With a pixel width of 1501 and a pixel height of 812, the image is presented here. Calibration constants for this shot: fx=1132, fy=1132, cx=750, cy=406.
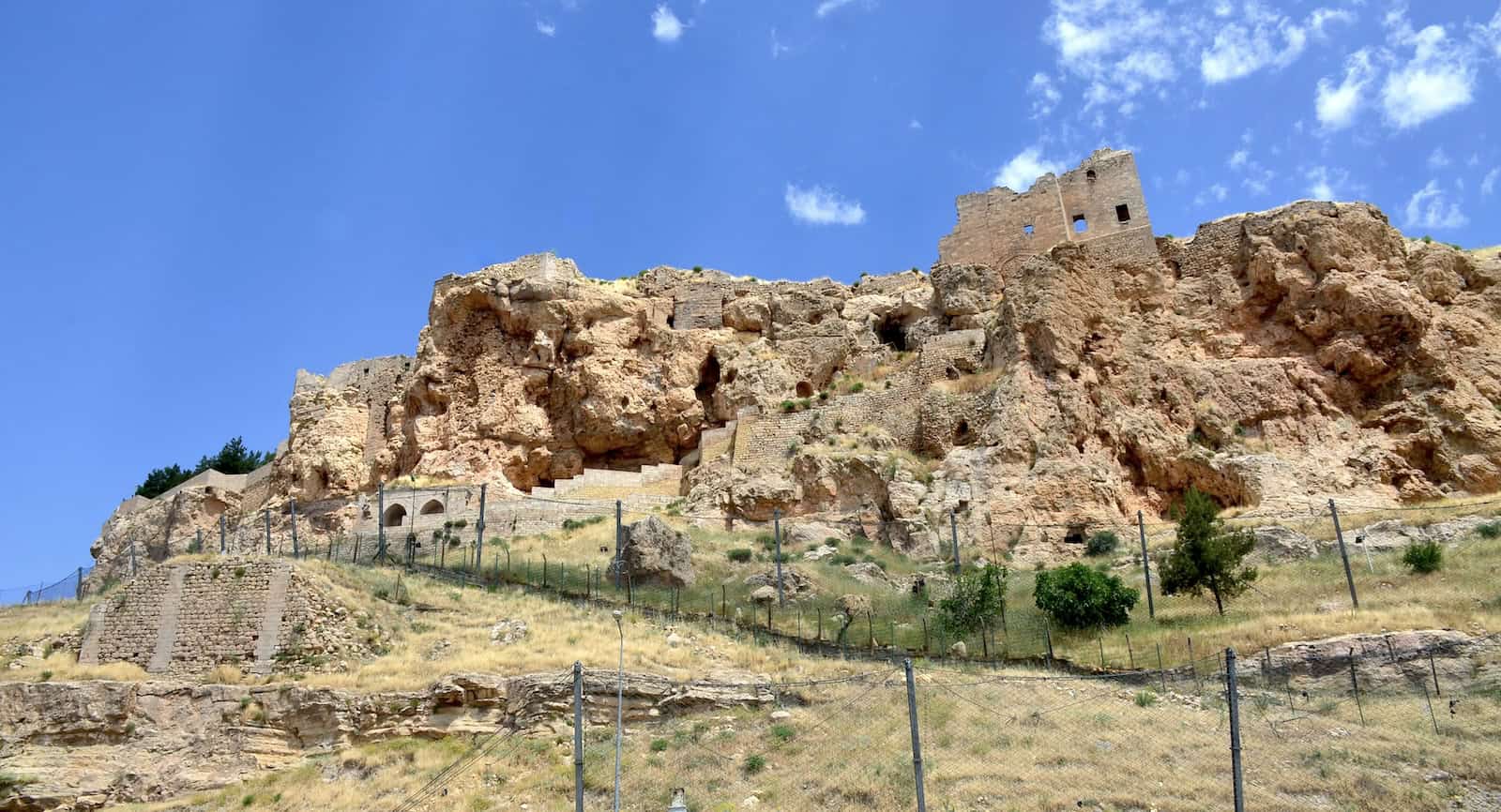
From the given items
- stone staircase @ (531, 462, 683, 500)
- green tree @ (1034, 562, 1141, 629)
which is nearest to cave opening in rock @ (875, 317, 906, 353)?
stone staircase @ (531, 462, 683, 500)

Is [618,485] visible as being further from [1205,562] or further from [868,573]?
[1205,562]

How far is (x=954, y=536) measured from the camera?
27547mm

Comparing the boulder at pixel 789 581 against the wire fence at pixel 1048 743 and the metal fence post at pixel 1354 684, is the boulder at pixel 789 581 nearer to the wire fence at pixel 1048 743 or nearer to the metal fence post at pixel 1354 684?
the wire fence at pixel 1048 743

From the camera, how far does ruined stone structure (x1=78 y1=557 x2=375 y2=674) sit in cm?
2191

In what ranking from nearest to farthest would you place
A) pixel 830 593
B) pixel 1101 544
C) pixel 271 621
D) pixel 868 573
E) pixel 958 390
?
pixel 271 621 < pixel 830 593 < pixel 868 573 < pixel 1101 544 < pixel 958 390

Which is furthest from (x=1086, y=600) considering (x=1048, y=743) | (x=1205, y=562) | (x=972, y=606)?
(x=1048, y=743)

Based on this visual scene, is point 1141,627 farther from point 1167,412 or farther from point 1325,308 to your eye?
point 1325,308

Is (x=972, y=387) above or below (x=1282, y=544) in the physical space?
above

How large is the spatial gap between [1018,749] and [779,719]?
13.4ft

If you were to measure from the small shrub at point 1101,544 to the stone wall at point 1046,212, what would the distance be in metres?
14.0

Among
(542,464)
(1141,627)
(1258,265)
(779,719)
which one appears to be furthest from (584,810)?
(1258,265)

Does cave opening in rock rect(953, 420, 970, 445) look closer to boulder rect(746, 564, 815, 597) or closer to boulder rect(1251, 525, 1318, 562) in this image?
boulder rect(1251, 525, 1318, 562)

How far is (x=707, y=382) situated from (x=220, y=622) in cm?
2313

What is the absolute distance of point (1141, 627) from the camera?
75.5 feet
